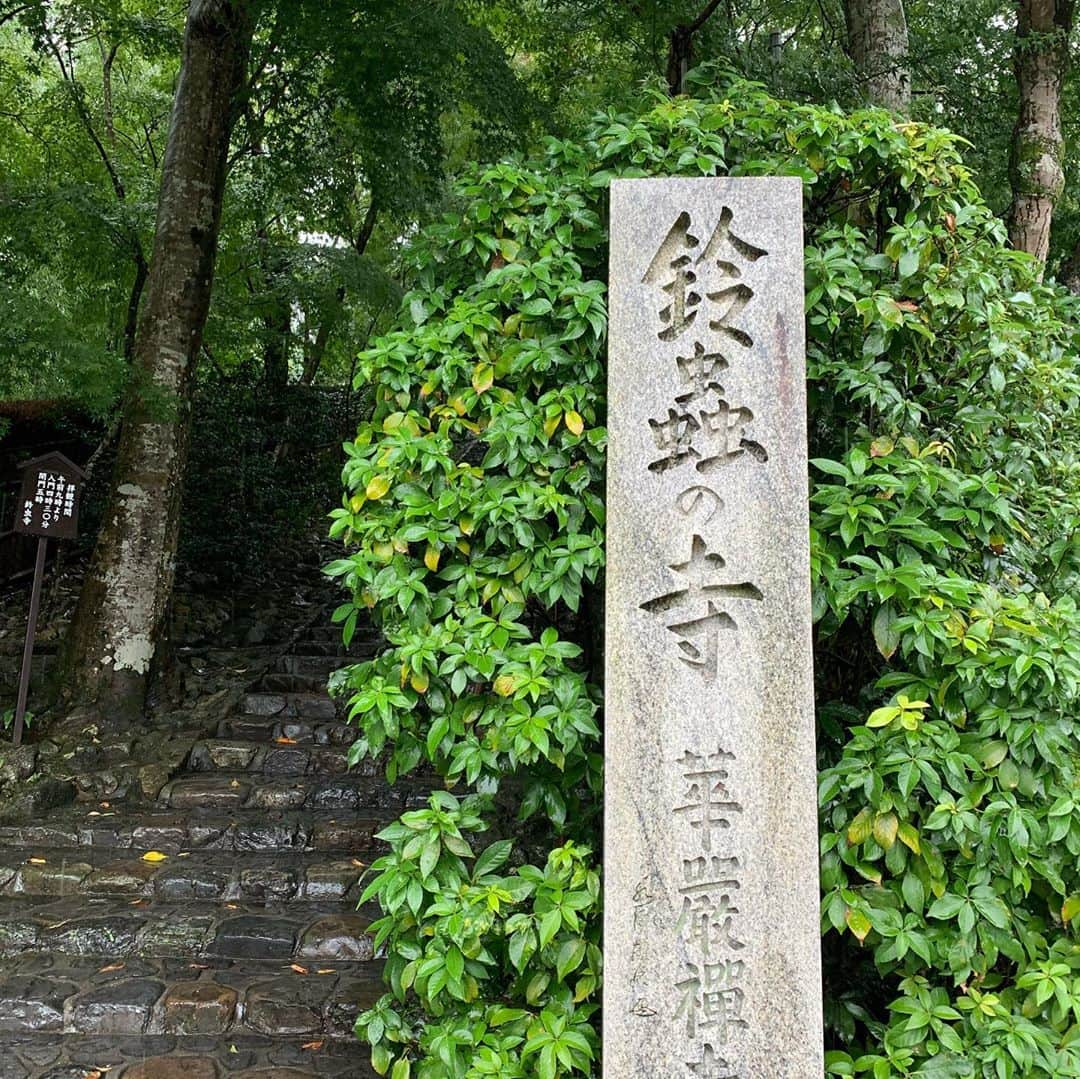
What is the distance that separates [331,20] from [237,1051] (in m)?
6.74

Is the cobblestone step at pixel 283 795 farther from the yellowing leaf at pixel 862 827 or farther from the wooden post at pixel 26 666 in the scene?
the yellowing leaf at pixel 862 827

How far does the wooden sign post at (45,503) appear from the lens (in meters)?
7.09

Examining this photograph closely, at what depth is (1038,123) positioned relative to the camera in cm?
623

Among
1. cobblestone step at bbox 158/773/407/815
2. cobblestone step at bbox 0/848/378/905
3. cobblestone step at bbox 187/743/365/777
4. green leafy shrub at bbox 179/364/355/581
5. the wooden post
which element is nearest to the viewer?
cobblestone step at bbox 0/848/378/905

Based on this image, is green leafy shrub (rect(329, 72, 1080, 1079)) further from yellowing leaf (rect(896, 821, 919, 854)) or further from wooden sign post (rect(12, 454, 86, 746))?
wooden sign post (rect(12, 454, 86, 746))

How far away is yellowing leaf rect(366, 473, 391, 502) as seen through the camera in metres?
3.21

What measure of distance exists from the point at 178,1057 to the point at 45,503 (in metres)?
4.54

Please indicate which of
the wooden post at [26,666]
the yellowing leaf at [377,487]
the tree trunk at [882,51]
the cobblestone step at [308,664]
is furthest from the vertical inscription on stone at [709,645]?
the cobblestone step at [308,664]

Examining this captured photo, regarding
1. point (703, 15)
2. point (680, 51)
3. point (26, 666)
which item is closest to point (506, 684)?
point (703, 15)

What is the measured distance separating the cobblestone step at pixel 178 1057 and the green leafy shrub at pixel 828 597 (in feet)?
3.41

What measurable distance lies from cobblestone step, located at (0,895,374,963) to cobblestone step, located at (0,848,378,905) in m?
0.12

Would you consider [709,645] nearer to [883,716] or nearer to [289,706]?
[883,716]

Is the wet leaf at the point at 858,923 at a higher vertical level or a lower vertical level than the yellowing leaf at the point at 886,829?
lower

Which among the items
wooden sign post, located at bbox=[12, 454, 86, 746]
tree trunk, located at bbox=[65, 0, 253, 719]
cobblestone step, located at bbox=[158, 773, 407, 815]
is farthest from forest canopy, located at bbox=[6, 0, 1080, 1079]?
wooden sign post, located at bbox=[12, 454, 86, 746]
